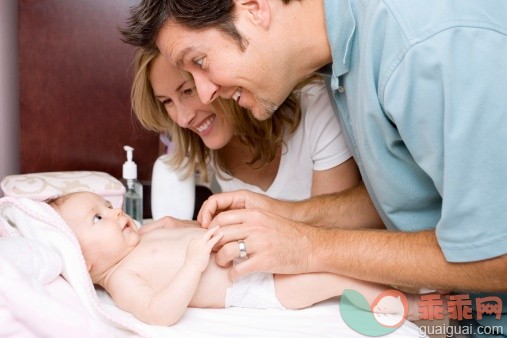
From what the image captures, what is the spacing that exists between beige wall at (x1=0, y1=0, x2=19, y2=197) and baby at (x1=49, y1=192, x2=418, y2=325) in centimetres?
84

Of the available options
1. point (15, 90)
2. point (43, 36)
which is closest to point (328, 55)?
point (43, 36)

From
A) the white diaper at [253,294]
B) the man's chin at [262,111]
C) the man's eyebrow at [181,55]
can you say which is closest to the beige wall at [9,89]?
the man's eyebrow at [181,55]

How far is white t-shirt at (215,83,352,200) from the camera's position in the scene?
68.4 inches

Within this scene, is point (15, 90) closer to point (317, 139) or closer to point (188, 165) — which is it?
point (188, 165)

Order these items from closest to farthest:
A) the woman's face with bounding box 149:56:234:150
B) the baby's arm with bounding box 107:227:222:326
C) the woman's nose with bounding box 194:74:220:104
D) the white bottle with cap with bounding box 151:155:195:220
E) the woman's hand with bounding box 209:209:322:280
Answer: the baby's arm with bounding box 107:227:222:326 → the woman's hand with bounding box 209:209:322:280 → the woman's nose with bounding box 194:74:220:104 → the woman's face with bounding box 149:56:234:150 → the white bottle with cap with bounding box 151:155:195:220

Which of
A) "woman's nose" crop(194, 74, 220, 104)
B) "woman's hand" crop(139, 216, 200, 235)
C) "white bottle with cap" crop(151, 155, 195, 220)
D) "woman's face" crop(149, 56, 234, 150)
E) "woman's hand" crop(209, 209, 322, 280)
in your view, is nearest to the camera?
"woman's hand" crop(209, 209, 322, 280)

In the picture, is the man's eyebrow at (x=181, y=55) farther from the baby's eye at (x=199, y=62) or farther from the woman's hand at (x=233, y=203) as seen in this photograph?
the woman's hand at (x=233, y=203)

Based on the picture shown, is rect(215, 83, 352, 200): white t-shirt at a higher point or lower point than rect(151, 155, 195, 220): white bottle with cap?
higher

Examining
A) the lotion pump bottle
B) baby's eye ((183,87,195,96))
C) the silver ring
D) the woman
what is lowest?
the lotion pump bottle

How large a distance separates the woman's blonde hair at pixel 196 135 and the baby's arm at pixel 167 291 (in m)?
0.60

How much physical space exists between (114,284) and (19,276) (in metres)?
0.27

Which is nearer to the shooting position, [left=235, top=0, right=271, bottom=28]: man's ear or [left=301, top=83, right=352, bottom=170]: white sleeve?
[left=235, top=0, right=271, bottom=28]: man's ear

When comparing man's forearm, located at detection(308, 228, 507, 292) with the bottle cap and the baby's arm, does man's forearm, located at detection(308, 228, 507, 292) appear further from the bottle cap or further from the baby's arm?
the bottle cap

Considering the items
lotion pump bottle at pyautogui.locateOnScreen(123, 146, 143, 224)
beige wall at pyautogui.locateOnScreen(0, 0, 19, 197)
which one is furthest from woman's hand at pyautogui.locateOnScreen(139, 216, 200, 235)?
beige wall at pyautogui.locateOnScreen(0, 0, 19, 197)
